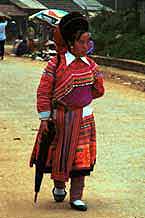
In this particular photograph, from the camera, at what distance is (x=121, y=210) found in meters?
5.42

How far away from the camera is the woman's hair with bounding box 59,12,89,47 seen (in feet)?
17.3

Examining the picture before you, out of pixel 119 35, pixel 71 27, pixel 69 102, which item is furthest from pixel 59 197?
pixel 119 35

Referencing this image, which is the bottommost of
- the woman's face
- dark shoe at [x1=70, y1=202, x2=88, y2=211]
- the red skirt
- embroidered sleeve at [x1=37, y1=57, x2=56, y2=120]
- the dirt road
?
the dirt road

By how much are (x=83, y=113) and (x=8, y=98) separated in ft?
26.5

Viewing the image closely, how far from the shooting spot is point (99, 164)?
7.34m

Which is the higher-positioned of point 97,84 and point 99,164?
point 97,84

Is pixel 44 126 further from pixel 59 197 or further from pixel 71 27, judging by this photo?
pixel 71 27

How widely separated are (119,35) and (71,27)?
21424mm

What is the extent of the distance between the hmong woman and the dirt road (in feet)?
1.39

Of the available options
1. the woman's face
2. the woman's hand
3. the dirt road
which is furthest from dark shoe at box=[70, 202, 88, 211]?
the woman's face

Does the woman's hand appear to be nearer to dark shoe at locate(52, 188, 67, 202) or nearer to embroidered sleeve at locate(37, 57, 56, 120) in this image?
embroidered sleeve at locate(37, 57, 56, 120)

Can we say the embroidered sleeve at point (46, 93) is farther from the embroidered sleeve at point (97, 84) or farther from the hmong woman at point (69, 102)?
the embroidered sleeve at point (97, 84)

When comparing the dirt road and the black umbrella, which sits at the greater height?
the black umbrella

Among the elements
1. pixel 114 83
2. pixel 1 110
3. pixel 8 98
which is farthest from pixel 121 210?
pixel 114 83
